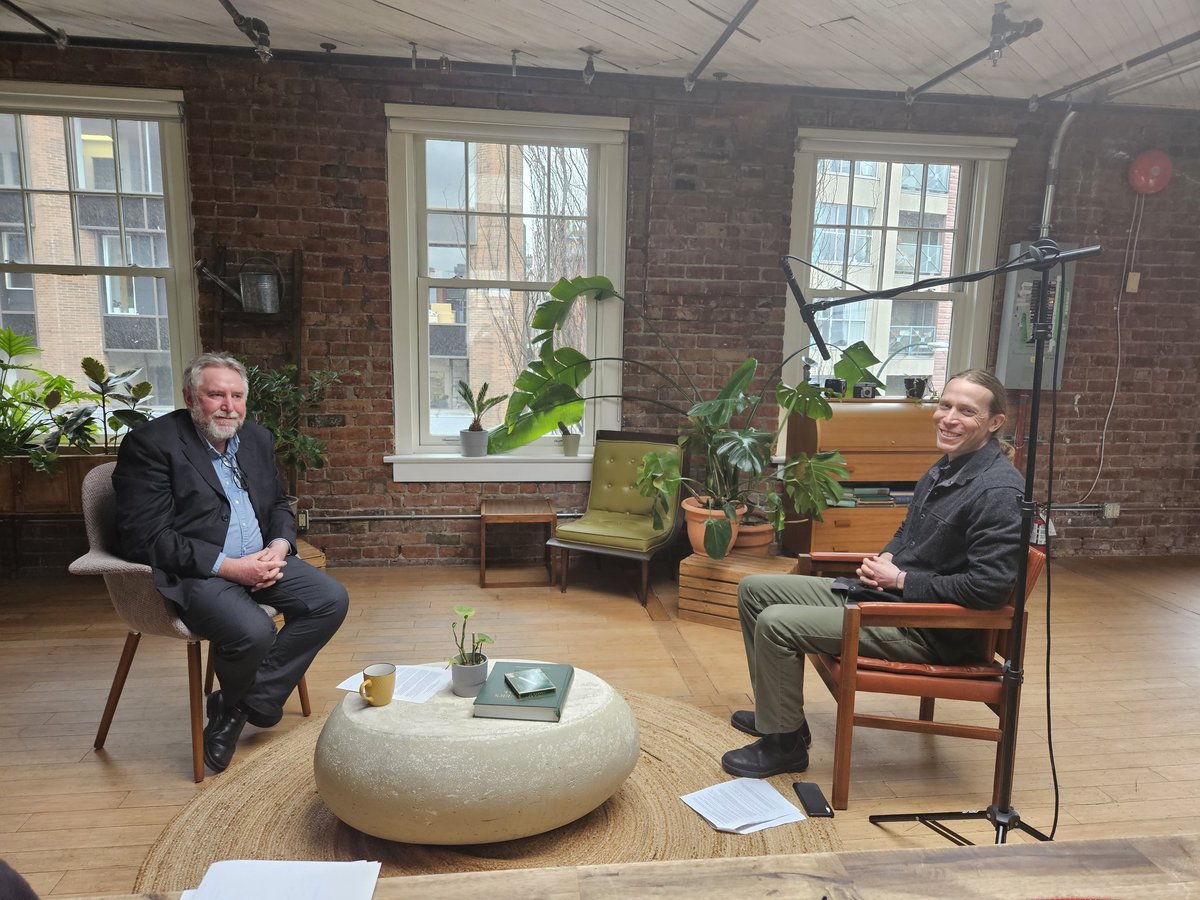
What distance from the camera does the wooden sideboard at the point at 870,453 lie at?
4188mm

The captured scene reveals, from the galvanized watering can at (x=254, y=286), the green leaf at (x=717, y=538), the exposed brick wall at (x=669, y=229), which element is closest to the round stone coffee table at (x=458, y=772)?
the green leaf at (x=717, y=538)

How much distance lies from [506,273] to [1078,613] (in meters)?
3.70

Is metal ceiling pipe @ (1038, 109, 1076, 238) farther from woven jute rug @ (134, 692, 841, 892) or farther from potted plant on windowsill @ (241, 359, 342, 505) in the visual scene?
potted plant on windowsill @ (241, 359, 342, 505)

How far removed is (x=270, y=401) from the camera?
3.82 meters

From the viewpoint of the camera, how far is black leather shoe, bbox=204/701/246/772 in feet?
7.64

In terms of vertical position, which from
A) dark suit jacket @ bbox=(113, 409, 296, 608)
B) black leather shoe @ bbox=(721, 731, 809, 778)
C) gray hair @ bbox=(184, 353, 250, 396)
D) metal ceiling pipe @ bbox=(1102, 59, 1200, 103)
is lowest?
black leather shoe @ bbox=(721, 731, 809, 778)

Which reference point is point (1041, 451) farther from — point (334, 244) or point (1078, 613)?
point (334, 244)

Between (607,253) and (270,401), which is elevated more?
(607,253)

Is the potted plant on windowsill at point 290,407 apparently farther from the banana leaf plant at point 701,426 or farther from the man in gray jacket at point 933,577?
the man in gray jacket at point 933,577

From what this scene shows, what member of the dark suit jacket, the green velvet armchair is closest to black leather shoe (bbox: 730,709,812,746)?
the green velvet armchair

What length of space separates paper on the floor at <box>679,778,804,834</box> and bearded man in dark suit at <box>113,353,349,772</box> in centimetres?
138

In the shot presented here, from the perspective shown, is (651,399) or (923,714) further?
(651,399)

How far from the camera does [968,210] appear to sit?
4.76 meters

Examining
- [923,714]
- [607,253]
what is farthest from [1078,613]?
[607,253]
